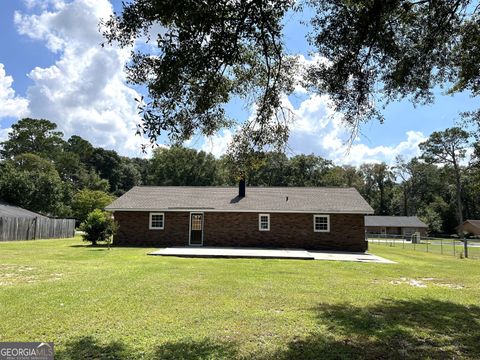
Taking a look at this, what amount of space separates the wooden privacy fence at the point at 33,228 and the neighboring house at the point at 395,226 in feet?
149

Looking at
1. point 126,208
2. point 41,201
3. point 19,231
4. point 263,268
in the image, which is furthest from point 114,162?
point 263,268

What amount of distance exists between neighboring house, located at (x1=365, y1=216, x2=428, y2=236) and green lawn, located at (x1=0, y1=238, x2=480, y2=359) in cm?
5132

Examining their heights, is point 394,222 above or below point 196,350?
above

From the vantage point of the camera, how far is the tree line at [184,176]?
41.8 meters

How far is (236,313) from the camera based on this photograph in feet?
23.9

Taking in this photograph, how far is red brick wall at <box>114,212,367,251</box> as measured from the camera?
22.4m

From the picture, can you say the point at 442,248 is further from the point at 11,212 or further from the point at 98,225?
the point at 11,212

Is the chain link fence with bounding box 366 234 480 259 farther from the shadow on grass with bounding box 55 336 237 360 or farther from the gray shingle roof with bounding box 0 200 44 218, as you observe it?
the gray shingle roof with bounding box 0 200 44 218

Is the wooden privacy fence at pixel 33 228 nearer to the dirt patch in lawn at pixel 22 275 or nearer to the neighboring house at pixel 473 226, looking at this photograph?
the dirt patch in lawn at pixel 22 275

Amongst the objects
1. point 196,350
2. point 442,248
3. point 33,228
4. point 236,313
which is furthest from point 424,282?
point 33,228

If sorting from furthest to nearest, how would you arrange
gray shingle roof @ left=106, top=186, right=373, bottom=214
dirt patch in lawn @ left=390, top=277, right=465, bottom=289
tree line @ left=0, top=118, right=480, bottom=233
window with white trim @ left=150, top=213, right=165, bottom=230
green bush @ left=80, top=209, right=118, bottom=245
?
tree line @ left=0, top=118, right=480, bottom=233 → window with white trim @ left=150, top=213, right=165, bottom=230 → gray shingle roof @ left=106, top=186, right=373, bottom=214 → green bush @ left=80, top=209, right=118, bottom=245 → dirt patch in lawn @ left=390, top=277, right=465, bottom=289

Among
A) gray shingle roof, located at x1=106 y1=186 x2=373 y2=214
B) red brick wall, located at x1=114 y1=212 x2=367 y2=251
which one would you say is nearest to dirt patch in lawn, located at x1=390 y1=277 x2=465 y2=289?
gray shingle roof, located at x1=106 y1=186 x2=373 y2=214
